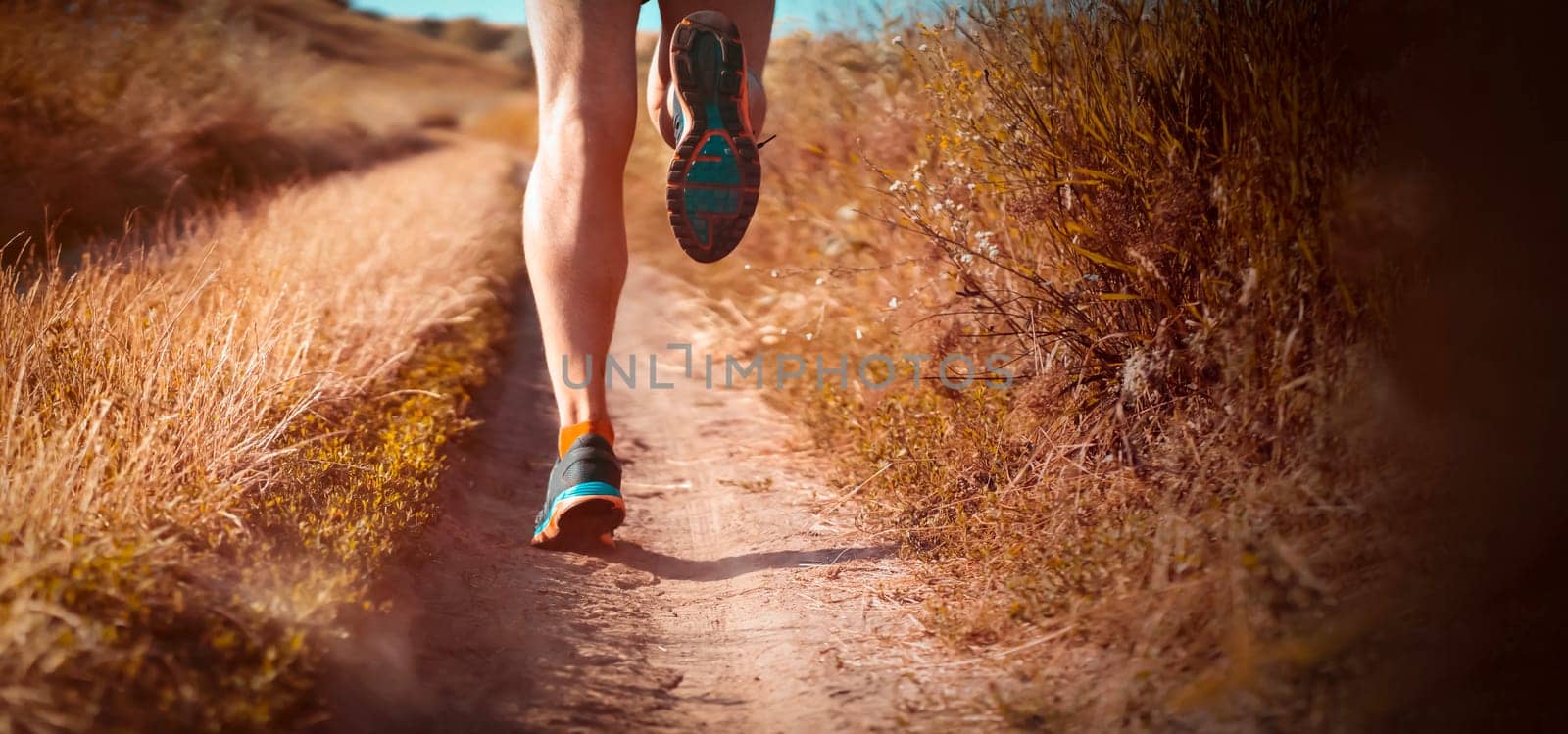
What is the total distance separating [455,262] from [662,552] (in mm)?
3086

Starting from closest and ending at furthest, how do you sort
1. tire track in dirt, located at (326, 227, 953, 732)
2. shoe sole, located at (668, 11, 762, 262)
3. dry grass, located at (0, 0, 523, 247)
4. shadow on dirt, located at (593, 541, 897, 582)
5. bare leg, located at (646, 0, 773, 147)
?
tire track in dirt, located at (326, 227, 953, 732)
shoe sole, located at (668, 11, 762, 262)
shadow on dirt, located at (593, 541, 897, 582)
bare leg, located at (646, 0, 773, 147)
dry grass, located at (0, 0, 523, 247)

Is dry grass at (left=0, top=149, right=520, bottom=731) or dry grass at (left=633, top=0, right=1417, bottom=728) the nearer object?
dry grass at (left=0, top=149, right=520, bottom=731)

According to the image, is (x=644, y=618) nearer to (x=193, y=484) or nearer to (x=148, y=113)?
(x=193, y=484)

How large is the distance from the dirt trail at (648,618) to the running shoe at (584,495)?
0.32ft

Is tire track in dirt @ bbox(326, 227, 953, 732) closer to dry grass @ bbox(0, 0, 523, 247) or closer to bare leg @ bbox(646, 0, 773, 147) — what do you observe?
bare leg @ bbox(646, 0, 773, 147)

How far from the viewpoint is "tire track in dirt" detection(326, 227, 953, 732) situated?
5.32 feet

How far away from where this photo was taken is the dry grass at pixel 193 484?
1295mm

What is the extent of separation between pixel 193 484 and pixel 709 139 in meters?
1.26

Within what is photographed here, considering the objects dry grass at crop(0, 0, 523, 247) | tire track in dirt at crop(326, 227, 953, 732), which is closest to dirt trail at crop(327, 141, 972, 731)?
tire track in dirt at crop(326, 227, 953, 732)

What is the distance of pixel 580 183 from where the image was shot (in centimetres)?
222

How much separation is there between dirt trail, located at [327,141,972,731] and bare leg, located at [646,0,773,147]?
1.07 meters

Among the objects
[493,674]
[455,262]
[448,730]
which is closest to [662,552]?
[493,674]

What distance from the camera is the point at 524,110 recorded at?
3038 centimetres

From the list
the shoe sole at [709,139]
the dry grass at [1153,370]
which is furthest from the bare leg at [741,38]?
the dry grass at [1153,370]
